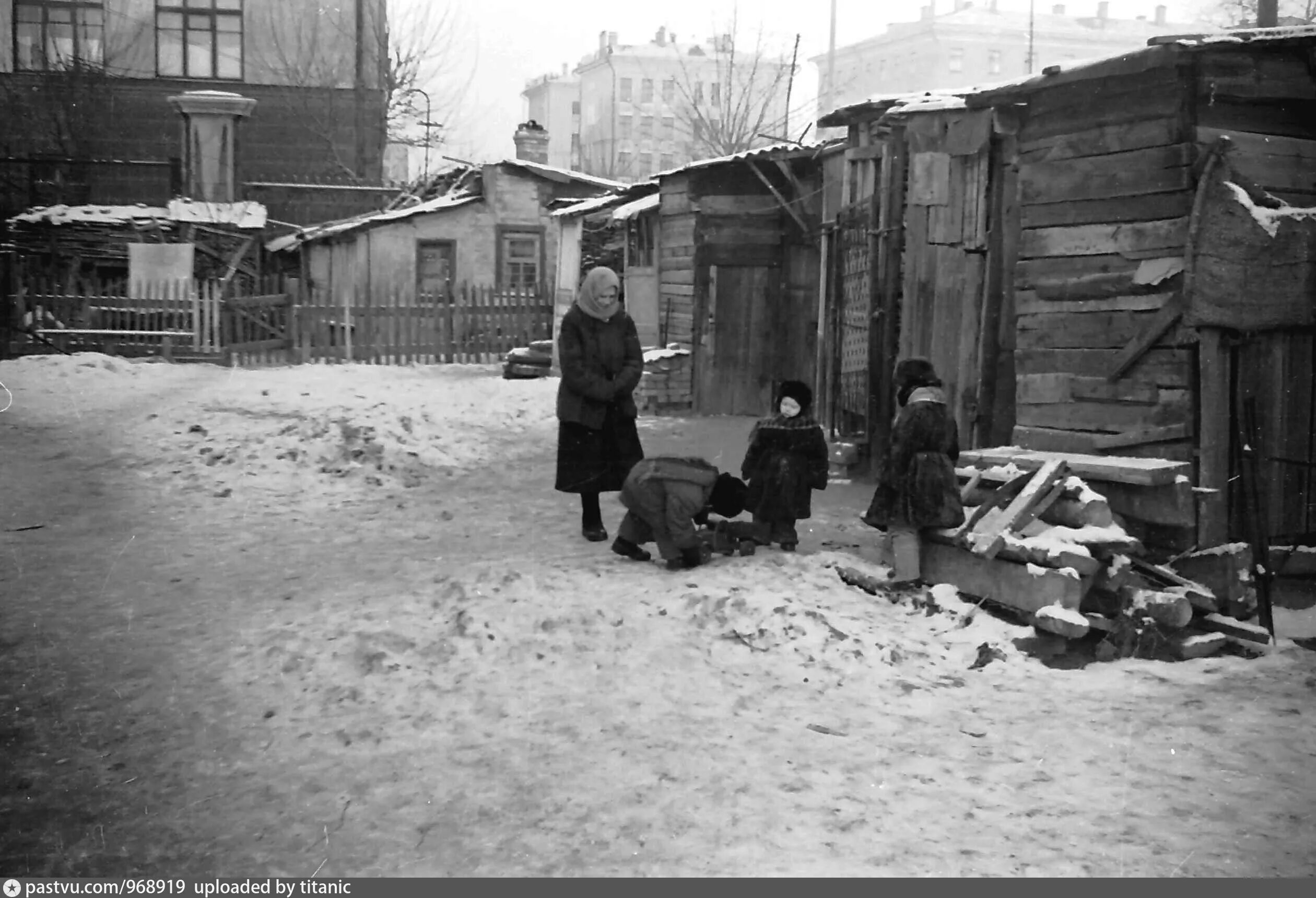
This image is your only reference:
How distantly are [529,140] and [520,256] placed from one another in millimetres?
3457

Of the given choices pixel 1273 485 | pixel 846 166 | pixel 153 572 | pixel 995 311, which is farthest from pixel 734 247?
pixel 153 572

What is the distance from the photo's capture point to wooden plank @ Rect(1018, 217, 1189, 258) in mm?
8141

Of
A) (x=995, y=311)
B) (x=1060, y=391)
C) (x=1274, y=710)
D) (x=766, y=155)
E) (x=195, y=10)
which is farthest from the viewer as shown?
(x=195, y=10)

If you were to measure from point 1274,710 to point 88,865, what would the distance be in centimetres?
483

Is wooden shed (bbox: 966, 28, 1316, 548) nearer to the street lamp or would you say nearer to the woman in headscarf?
the woman in headscarf

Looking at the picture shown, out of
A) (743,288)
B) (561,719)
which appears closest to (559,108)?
(743,288)

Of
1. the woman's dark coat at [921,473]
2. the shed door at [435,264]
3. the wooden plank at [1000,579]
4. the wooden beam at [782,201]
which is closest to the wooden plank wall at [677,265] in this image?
the wooden beam at [782,201]

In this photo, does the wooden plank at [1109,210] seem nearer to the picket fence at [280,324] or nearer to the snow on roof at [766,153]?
the snow on roof at [766,153]

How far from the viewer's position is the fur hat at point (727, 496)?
7371mm

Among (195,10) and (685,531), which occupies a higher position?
(195,10)

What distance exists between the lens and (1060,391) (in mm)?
8945

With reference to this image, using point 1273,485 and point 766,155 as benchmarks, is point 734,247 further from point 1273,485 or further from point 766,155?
point 1273,485

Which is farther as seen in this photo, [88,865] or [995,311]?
[995,311]

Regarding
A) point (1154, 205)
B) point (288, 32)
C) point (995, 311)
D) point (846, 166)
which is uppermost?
point (288, 32)
